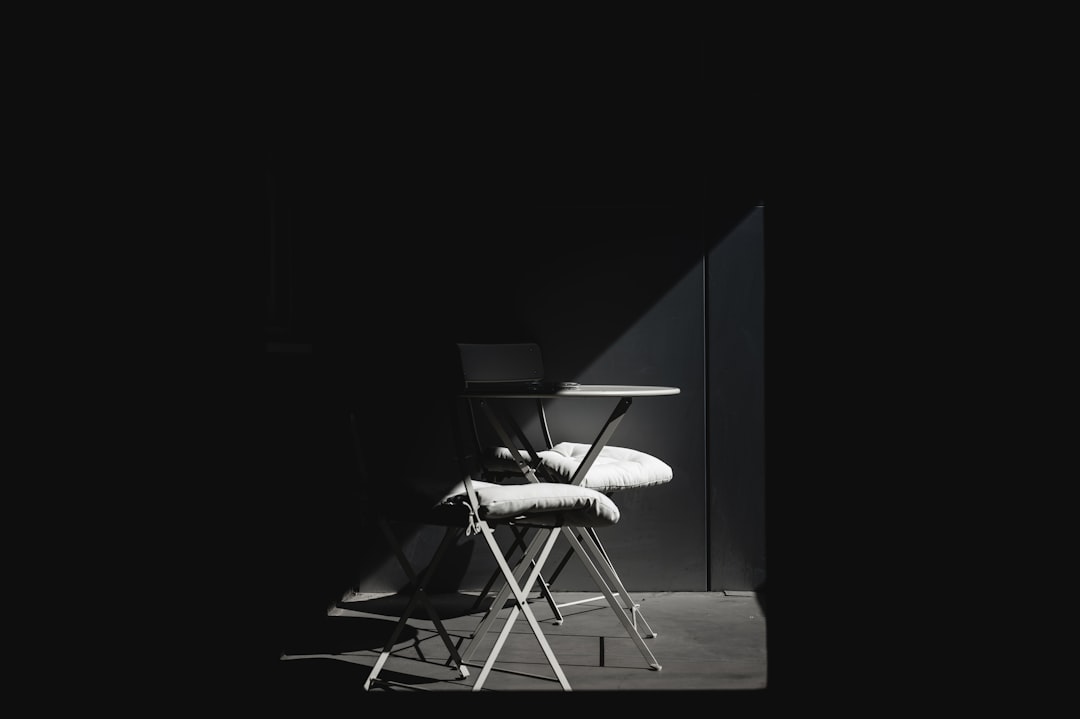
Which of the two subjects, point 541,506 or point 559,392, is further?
point 559,392

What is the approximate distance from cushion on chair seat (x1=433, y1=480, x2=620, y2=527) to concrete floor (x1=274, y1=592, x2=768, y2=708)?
511 millimetres

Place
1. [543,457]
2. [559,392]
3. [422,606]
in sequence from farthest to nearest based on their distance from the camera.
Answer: [422,606] → [543,457] → [559,392]

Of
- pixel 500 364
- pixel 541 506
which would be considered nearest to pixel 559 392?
pixel 541 506

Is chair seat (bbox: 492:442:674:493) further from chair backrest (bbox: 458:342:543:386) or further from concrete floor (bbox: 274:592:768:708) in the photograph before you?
concrete floor (bbox: 274:592:768:708)

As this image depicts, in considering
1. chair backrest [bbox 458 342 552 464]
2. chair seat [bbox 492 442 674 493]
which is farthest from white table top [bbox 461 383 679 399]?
chair backrest [bbox 458 342 552 464]

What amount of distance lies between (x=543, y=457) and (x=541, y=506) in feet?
2.80

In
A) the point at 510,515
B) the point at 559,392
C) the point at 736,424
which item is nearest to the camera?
the point at 510,515

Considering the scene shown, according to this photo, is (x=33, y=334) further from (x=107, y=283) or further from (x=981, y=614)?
(x=981, y=614)

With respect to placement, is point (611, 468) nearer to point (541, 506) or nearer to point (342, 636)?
point (541, 506)

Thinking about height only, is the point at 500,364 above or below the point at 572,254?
below

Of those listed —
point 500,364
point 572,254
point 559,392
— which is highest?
point 572,254

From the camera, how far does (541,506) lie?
127 inches

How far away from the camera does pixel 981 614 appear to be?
2096 mm

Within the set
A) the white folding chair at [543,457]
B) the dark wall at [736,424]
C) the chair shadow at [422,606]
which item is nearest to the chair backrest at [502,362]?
the white folding chair at [543,457]
